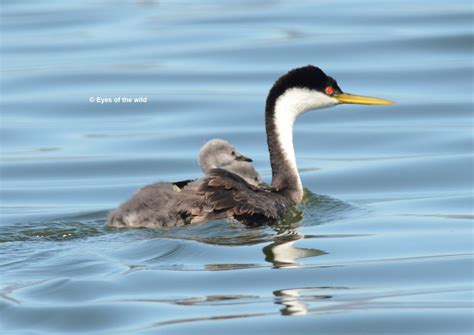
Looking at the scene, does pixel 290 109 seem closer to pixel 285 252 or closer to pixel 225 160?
pixel 225 160

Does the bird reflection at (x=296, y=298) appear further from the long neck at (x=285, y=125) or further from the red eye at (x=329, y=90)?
the red eye at (x=329, y=90)

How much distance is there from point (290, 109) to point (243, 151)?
3367mm

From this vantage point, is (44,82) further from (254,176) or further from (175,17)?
(254,176)

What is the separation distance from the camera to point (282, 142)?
543 inches

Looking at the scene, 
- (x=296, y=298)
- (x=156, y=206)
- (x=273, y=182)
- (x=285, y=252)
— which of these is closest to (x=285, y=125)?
(x=273, y=182)

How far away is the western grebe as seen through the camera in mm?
11984

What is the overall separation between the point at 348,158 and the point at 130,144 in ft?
8.81

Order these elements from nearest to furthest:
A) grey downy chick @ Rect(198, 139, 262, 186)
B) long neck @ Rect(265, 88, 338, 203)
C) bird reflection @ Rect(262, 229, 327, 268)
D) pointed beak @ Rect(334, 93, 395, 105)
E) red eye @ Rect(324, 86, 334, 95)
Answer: bird reflection @ Rect(262, 229, 327, 268), grey downy chick @ Rect(198, 139, 262, 186), long neck @ Rect(265, 88, 338, 203), red eye @ Rect(324, 86, 334, 95), pointed beak @ Rect(334, 93, 395, 105)

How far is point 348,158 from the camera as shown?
16.4 m

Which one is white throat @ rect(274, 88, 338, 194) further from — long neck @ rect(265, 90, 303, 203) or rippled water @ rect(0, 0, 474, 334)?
rippled water @ rect(0, 0, 474, 334)

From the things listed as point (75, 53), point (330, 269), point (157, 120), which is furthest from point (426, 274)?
point (75, 53)

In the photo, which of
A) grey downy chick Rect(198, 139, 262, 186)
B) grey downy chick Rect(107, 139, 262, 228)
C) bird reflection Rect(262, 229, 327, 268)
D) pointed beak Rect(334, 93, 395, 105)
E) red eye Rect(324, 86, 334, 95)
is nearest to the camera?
bird reflection Rect(262, 229, 327, 268)

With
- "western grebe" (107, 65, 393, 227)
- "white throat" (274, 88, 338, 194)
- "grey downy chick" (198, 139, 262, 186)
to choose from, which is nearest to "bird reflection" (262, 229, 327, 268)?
"western grebe" (107, 65, 393, 227)

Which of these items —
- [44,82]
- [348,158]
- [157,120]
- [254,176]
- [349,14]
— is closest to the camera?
[254,176]
